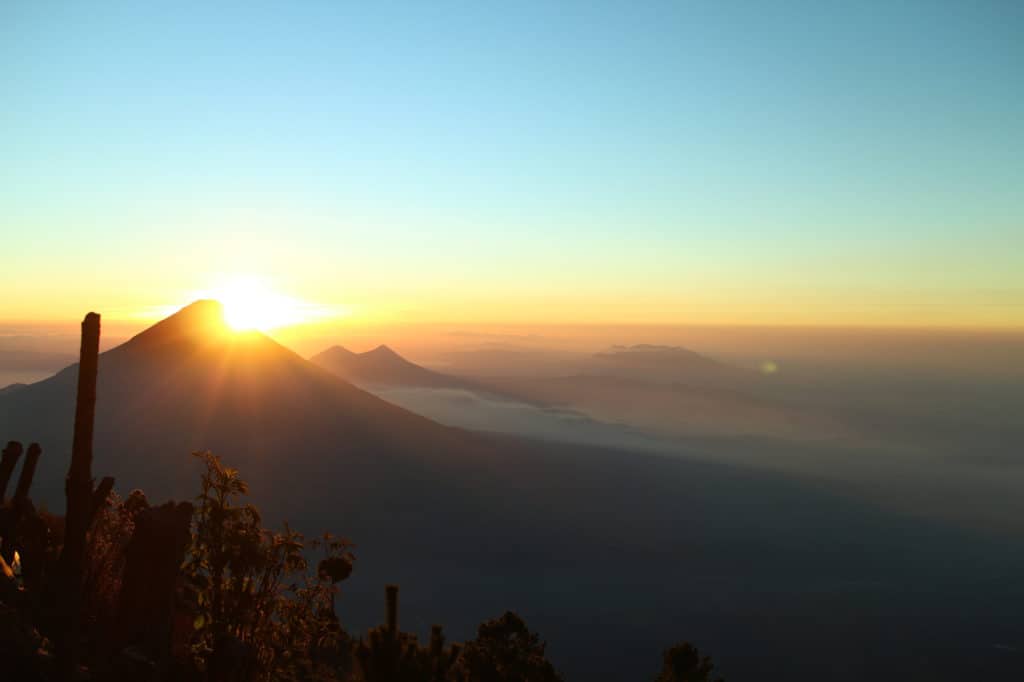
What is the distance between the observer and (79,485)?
16.8 meters

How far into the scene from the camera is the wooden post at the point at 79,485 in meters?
16.7

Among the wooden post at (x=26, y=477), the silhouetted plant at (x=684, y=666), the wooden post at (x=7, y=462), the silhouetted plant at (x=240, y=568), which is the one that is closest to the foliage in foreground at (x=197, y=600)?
the silhouetted plant at (x=240, y=568)

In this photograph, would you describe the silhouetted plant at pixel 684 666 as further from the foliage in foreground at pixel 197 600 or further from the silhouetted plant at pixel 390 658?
the silhouetted plant at pixel 390 658

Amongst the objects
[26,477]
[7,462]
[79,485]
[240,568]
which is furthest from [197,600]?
[7,462]

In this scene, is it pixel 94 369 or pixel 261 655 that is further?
pixel 261 655

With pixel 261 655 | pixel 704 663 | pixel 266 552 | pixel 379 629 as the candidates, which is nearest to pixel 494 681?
pixel 704 663

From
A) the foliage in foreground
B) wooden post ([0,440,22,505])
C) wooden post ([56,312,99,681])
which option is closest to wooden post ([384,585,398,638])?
the foliage in foreground

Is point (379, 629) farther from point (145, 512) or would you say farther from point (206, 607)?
point (206, 607)

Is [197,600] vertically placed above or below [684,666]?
above

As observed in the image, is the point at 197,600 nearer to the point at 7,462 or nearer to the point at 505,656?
the point at 7,462

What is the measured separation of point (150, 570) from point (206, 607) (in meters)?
3.01

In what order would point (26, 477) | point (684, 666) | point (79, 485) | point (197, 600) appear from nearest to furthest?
point (79, 485)
point (197, 600)
point (26, 477)
point (684, 666)

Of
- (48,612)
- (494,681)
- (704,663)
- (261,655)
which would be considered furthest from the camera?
(704,663)

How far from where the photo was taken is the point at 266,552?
2073 cm
